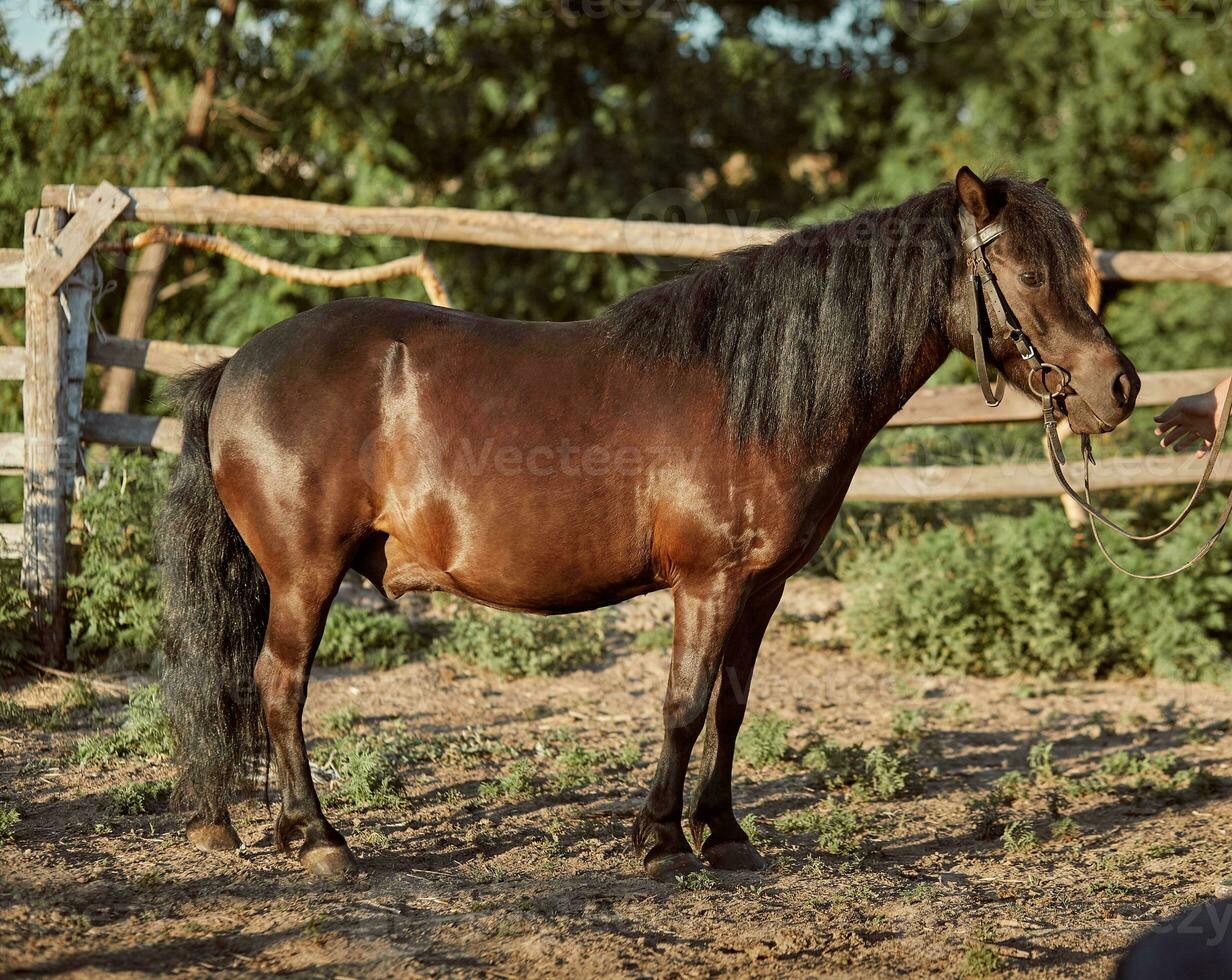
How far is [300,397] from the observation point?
3.65 metres

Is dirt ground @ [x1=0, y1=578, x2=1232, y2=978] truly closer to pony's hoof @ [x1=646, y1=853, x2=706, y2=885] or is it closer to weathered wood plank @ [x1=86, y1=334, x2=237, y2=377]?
pony's hoof @ [x1=646, y1=853, x2=706, y2=885]

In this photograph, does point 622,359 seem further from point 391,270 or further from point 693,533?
point 391,270

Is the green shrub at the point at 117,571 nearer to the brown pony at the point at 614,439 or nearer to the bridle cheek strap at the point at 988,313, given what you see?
the brown pony at the point at 614,439

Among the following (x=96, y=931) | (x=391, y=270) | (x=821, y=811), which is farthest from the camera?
(x=391, y=270)

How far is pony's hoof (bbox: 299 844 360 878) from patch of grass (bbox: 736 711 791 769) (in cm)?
187

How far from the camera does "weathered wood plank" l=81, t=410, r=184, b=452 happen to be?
6.10 metres

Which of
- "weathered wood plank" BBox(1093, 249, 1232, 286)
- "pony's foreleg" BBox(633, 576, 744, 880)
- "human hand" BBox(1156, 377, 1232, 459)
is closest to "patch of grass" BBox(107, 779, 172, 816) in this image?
"pony's foreleg" BBox(633, 576, 744, 880)

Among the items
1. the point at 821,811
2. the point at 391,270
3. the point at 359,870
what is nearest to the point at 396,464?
the point at 359,870

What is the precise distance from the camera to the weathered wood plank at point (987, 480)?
21.9 ft

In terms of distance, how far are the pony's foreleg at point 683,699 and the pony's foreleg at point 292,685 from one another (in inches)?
37.8

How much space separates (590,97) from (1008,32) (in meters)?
3.99

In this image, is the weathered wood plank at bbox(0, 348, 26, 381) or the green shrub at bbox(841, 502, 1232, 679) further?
the green shrub at bbox(841, 502, 1232, 679)

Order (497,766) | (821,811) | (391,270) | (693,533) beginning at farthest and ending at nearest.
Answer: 1. (391,270)
2. (497,766)
3. (821,811)
4. (693,533)

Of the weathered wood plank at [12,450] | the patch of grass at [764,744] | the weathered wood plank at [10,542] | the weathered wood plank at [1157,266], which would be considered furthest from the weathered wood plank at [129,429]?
the weathered wood plank at [1157,266]
